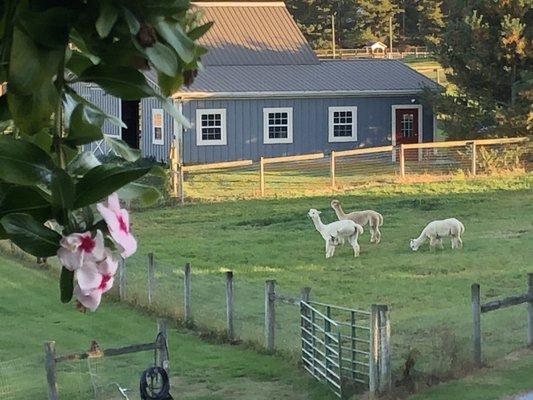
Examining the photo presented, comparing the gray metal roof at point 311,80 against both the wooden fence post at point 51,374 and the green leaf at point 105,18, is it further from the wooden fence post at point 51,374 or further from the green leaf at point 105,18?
the green leaf at point 105,18

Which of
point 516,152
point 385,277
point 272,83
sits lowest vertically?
point 385,277

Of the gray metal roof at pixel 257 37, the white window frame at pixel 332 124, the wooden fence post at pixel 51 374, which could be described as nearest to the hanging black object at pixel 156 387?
the wooden fence post at pixel 51 374

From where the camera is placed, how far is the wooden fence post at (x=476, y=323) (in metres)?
9.59

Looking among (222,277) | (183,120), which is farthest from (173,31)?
(222,277)

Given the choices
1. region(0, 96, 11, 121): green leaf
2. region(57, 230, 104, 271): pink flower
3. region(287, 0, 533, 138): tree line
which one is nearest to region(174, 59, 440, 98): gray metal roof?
region(287, 0, 533, 138): tree line

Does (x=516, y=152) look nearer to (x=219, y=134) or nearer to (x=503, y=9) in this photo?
(x=503, y=9)

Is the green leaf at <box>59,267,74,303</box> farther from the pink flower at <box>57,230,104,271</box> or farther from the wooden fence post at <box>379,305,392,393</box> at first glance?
the wooden fence post at <box>379,305,392,393</box>

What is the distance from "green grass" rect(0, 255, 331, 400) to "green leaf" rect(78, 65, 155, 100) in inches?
324

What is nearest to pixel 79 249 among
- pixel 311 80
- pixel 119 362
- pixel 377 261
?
pixel 119 362

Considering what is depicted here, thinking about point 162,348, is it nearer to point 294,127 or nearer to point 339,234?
point 339,234

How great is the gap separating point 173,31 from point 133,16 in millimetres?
58

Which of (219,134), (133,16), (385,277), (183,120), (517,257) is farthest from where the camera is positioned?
(219,134)

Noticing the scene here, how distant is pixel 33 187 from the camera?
0.99 metres

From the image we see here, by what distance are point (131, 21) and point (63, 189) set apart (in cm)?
17
